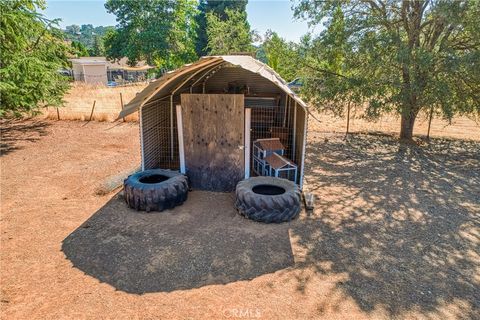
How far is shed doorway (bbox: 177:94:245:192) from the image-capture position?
6082mm

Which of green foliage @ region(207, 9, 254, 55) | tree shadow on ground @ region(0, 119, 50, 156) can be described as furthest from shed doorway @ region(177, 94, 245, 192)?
green foliage @ region(207, 9, 254, 55)

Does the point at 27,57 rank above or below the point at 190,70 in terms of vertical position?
above

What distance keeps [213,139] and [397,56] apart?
5.67m

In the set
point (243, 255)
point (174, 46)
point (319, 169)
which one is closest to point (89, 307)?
point (243, 255)

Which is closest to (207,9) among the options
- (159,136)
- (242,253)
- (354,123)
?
(354,123)

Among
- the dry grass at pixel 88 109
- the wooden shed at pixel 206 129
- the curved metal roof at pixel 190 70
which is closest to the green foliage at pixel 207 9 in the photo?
the dry grass at pixel 88 109

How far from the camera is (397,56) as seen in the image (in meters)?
8.21

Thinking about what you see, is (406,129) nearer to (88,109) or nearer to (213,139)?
(213,139)

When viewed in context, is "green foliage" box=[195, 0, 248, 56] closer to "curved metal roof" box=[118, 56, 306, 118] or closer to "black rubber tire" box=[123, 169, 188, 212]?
"curved metal roof" box=[118, 56, 306, 118]

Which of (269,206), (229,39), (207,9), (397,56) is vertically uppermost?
(207,9)

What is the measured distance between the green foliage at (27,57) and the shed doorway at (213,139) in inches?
247

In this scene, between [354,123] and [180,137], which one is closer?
[180,137]

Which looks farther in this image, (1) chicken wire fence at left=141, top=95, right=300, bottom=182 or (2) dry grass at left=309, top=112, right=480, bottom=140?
(2) dry grass at left=309, top=112, right=480, bottom=140

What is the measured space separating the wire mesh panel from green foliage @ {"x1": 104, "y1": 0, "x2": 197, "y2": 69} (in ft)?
80.0
